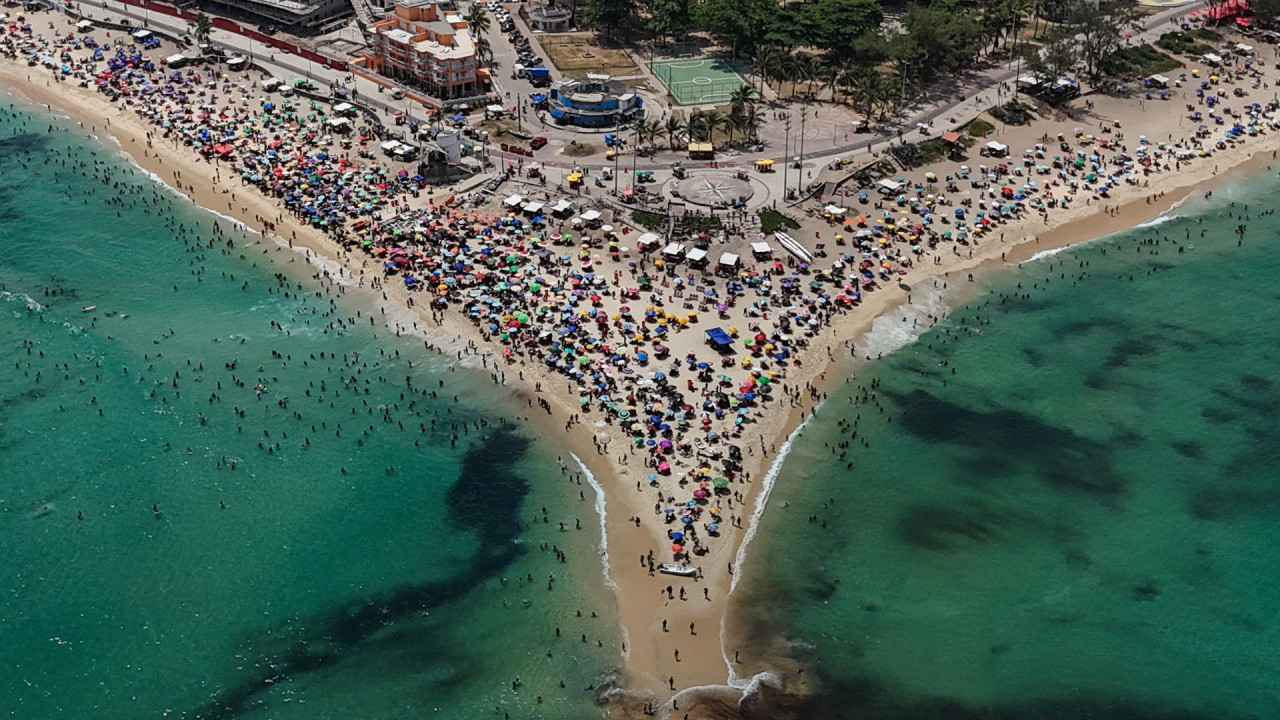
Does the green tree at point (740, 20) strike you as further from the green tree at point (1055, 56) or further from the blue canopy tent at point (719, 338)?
the blue canopy tent at point (719, 338)

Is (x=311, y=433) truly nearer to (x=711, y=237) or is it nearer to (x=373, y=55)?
(x=711, y=237)

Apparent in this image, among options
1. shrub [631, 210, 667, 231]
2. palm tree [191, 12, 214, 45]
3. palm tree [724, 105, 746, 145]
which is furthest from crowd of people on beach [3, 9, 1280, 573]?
palm tree [724, 105, 746, 145]

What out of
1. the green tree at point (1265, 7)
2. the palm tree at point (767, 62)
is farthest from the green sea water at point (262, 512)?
the green tree at point (1265, 7)

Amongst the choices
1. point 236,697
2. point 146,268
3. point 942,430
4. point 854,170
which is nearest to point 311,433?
point 236,697

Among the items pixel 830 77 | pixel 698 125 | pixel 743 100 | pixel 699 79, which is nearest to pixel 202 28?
pixel 699 79

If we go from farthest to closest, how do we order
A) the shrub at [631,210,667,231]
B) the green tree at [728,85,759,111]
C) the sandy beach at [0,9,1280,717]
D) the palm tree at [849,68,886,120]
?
Result: the palm tree at [849,68,886,120]
the green tree at [728,85,759,111]
the shrub at [631,210,667,231]
the sandy beach at [0,9,1280,717]

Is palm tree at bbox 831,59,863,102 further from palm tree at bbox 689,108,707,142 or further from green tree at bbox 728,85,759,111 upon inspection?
palm tree at bbox 689,108,707,142
